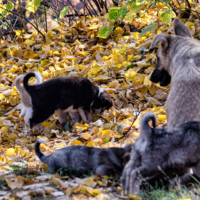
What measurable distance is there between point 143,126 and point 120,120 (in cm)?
270

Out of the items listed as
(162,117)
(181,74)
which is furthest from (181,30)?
(162,117)

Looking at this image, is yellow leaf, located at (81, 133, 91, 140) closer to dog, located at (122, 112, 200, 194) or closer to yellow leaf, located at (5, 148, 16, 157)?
yellow leaf, located at (5, 148, 16, 157)

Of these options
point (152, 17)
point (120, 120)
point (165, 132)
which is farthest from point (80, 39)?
point (165, 132)

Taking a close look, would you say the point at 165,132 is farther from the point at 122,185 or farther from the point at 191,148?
the point at 122,185

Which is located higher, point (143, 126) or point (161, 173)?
point (143, 126)

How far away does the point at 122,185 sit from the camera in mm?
2715

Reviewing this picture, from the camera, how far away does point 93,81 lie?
21.9 feet

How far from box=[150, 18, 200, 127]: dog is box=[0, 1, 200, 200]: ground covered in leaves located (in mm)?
958

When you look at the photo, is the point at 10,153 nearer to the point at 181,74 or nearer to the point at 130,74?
the point at 181,74

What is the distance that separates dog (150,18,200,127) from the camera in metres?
3.21

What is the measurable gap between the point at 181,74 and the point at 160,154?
1.18 m

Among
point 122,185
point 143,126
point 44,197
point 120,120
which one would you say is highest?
point 143,126

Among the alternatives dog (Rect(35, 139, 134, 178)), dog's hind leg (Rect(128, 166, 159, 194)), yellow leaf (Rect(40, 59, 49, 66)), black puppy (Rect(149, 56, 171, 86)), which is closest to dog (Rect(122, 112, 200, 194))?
dog's hind leg (Rect(128, 166, 159, 194))

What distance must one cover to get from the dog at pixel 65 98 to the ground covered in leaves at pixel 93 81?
0.76 feet
